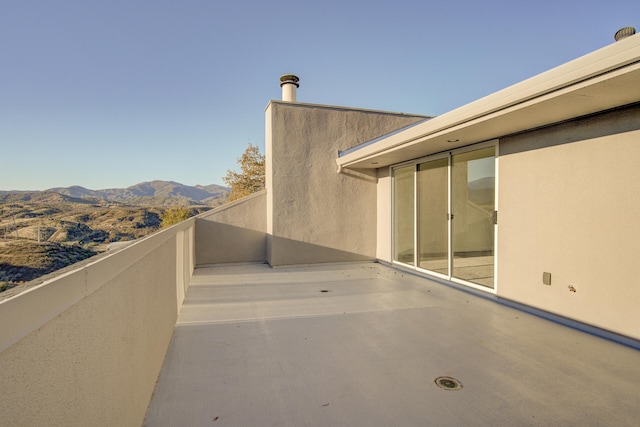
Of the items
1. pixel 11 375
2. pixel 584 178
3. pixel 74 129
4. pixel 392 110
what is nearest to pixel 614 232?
pixel 584 178

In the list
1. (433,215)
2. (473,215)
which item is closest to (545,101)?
(473,215)

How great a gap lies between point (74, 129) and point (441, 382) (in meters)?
24.2

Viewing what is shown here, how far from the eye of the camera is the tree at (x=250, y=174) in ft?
87.7

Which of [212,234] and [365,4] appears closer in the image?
[212,234]

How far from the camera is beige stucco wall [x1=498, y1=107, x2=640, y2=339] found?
10.7ft

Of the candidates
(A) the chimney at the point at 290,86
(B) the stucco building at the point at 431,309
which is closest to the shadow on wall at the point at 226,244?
(B) the stucco building at the point at 431,309

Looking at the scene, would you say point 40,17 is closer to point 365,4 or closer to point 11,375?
point 365,4

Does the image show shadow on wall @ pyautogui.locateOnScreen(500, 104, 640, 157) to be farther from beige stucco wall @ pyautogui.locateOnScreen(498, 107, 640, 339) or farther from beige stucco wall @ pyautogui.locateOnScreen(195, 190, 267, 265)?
beige stucco wall @ pyautogui.locateOnScreen(195, 190, 267, 265)

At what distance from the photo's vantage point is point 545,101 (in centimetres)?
312

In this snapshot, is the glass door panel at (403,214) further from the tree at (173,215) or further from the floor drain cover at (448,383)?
the tree at (173,215)

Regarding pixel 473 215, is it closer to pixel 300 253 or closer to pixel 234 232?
pixel 300 253

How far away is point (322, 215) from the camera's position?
7848 millimetres

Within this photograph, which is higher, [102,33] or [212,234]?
[102,33]

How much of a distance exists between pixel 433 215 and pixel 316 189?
2.83 metres
